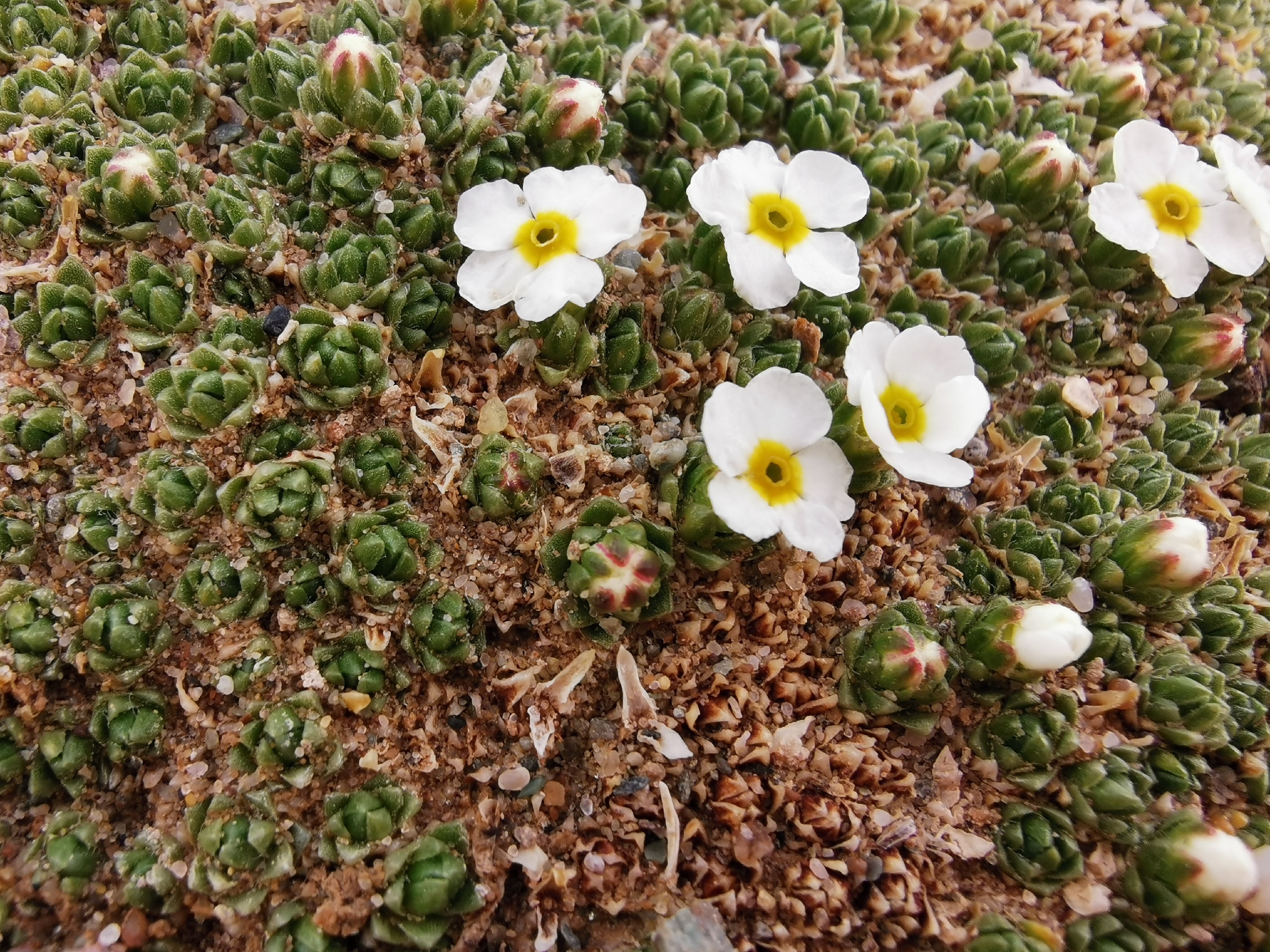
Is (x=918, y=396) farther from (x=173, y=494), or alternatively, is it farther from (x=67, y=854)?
(x=67, y=854)

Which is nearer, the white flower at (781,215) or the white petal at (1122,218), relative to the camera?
the white flower at (781,215)

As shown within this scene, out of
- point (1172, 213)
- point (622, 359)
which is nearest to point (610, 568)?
point (622, 359)

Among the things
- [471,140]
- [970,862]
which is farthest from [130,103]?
[970,862]

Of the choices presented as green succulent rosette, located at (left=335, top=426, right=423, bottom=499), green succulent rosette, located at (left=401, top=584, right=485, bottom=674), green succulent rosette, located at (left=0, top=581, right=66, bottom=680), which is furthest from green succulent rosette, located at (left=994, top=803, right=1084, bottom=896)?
green succulent rosette, located at (left=0, top=581, right=66, bottom=680)

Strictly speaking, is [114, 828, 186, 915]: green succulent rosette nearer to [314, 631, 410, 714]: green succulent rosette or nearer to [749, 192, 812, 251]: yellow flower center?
[314, 631, 410, 714]: green succulent rosette

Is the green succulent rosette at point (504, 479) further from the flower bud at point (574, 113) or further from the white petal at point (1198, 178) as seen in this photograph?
the white petal at point (1198, 178)

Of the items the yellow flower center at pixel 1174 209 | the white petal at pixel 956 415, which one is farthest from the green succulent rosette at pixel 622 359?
the yellow flower center at pixel 1174 209
